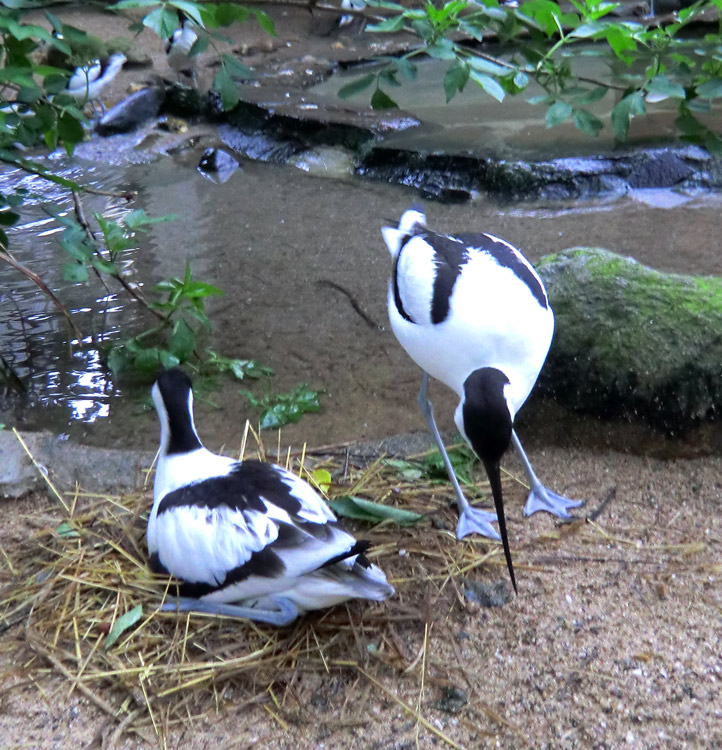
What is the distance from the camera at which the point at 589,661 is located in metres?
2.31

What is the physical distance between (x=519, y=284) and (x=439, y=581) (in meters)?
1.09

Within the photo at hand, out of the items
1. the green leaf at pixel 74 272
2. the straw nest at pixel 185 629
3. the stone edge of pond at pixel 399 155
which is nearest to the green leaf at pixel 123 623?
the straw nest at pixel 185 629

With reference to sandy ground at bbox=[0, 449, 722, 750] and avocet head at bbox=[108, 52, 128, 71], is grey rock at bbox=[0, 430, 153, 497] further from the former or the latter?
avocet head at bbox=[108, 52, 128, 71]

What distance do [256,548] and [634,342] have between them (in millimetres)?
1754

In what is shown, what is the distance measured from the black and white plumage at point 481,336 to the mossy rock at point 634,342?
0.39 metres

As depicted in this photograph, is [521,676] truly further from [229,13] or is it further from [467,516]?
[229,13]

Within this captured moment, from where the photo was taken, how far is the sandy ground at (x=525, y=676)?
213 centimetres

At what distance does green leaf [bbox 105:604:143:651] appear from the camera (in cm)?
245

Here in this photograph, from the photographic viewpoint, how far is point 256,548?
2398 millimetres

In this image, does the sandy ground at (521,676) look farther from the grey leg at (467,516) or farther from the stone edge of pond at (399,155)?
the stone edge of pond at (399,155)

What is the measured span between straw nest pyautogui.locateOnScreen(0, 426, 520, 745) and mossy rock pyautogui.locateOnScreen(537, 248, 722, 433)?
82cm

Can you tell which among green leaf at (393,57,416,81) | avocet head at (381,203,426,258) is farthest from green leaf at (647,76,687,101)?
avocet head at (381,203,426,258)

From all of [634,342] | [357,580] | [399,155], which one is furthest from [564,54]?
[399,155]

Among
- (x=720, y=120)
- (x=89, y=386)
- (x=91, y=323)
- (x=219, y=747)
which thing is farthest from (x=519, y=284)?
(x=720, y=120)
